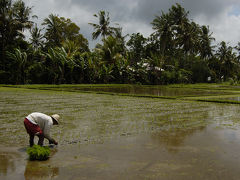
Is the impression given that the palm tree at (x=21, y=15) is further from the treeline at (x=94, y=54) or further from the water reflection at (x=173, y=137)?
the water reflection at (x=173, y=137)

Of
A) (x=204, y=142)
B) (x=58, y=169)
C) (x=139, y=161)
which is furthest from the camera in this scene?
(x=204, y=142)

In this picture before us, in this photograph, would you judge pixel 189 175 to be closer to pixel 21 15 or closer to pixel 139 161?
pixel 139 161

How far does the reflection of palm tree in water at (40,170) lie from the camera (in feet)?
10.8

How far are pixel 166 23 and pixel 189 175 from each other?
96.5ft

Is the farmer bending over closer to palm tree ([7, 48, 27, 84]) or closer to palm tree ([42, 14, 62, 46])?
palm tree ([7, 48, 27, 84])

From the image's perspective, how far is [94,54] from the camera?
27109mm

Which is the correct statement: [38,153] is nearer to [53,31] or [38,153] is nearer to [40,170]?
[40,170]

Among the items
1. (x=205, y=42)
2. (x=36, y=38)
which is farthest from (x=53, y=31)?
(x=205, y=42)

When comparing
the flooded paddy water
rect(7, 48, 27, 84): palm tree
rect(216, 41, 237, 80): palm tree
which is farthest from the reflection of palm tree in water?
rect(216, 41, 237, 80): palm tree

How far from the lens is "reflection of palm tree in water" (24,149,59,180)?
3305mm

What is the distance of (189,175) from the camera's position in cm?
338

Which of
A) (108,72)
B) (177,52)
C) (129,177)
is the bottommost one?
(129,177)

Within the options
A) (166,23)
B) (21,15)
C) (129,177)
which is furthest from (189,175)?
(166,23)

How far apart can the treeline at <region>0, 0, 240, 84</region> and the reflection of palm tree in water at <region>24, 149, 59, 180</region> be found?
1932 cm
